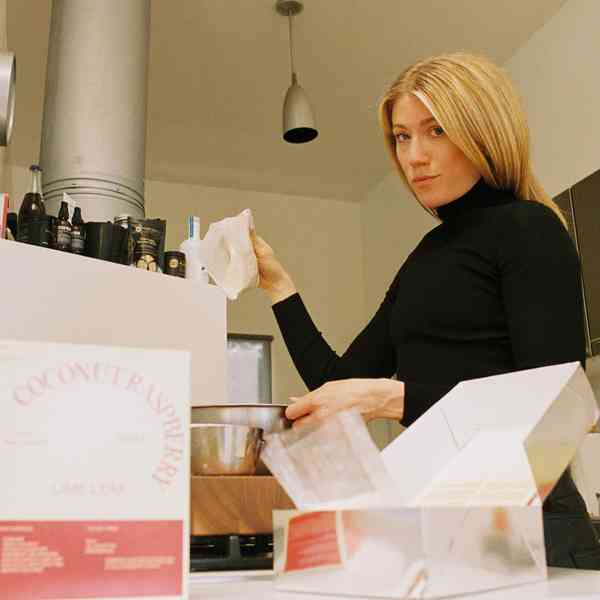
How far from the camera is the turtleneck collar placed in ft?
3.87

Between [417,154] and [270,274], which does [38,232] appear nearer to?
[270,274]

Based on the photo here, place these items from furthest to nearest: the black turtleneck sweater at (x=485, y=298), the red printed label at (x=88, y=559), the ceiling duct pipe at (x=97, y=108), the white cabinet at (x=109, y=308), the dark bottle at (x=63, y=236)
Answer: the ceiling duct pipe at (x=97, y=108) < the dark bottle at (x=63, y=236) < the white cabinet at (x=109, y=308) < the black turtleneck sweater at (x=485, y=298) < the red printed label at (x=88, y=559)

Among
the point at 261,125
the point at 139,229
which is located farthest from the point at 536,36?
the point at 139,229

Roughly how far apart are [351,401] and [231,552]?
0.21m

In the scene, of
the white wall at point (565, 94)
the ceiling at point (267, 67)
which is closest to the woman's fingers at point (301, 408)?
the white wall at point (565, 94)

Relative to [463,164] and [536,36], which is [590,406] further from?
[536,36]

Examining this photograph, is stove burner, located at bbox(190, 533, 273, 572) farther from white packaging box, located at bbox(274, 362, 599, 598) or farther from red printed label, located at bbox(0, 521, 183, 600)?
red printed label, located at bbox(0, 521, 183, 600)

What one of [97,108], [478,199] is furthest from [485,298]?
[97,108]

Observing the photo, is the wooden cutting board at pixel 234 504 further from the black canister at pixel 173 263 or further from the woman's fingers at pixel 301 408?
the black canister at pixel 173 263

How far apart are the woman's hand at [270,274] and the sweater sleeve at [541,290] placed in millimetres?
504

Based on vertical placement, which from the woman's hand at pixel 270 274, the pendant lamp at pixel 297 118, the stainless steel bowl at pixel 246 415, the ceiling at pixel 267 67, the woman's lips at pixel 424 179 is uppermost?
the ceiling at pixel 267 67

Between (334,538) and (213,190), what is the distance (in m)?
4.39

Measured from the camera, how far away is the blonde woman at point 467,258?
3.02 ft

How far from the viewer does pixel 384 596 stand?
0.44 metres
